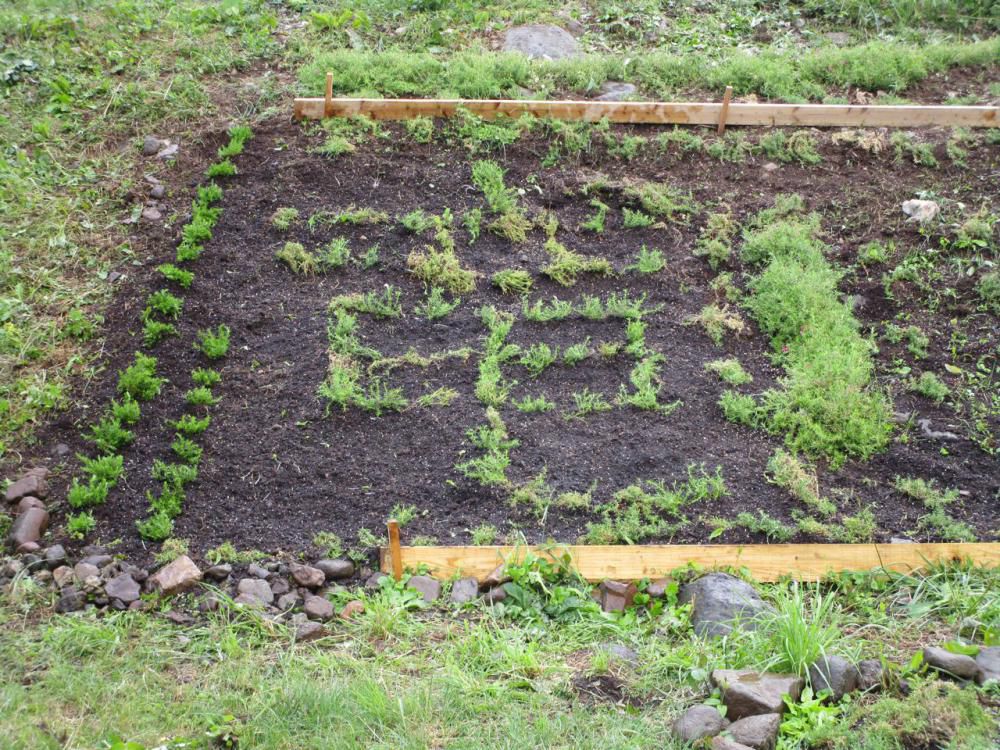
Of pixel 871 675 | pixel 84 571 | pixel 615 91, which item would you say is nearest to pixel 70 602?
pixel 84 571

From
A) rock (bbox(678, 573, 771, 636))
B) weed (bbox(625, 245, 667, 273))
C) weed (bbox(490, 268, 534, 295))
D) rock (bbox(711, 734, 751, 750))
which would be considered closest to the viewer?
rock (bbox(711, 734, 751, 750))

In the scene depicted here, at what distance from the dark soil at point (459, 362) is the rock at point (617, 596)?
0.44m

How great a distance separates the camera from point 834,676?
362 centimetres

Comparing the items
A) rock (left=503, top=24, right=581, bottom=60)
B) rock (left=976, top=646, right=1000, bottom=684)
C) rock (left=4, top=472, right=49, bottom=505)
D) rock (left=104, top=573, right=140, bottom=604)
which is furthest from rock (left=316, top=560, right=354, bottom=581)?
rock (left=503, top=24, right=581, bottom=60)

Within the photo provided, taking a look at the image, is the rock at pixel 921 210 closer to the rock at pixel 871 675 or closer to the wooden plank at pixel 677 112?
the wooden plank at pixel 677 112

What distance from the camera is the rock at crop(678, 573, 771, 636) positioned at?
4.00 m

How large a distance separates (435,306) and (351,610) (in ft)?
7.62

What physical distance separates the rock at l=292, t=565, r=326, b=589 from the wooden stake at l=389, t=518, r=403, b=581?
34 cm

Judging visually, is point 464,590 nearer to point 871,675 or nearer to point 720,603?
point 720,603

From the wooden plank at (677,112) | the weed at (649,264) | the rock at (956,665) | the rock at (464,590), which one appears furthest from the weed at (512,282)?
the rock at (956,665)

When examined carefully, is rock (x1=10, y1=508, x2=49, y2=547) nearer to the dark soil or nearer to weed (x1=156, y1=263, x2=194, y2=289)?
the dark soil

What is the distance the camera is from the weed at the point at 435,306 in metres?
5.90

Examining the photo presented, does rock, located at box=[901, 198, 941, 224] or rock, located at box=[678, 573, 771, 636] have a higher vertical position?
rock, located at box=[901, 198, 941, 224]

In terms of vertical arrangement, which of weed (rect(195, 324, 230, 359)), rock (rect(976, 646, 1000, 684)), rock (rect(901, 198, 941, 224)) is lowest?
rock (rect(976, 646, 1000, 684))
